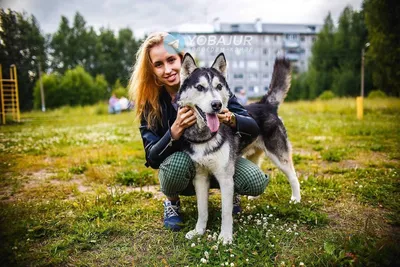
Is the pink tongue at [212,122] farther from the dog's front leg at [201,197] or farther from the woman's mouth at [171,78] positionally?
the woman's mouth at [171,78]

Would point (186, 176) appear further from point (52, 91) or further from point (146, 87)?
point (52, 91)

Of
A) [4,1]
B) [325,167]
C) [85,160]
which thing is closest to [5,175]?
[85,160]

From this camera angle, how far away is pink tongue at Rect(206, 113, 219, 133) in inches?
92.1

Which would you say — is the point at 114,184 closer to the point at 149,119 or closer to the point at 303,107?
the point at 149,119

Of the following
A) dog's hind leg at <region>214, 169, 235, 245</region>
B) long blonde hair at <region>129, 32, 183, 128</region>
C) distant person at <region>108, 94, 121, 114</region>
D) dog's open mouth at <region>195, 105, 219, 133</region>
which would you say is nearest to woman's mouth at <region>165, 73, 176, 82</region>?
long blonde hair at <region>129, 32, 183, 128</region>

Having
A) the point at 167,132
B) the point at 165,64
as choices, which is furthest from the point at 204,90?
the point at 165,64

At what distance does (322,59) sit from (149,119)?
34.6 meters

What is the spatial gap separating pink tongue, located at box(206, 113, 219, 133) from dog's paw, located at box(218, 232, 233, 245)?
3.12 ft

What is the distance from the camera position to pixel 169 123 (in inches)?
116

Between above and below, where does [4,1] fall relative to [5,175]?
above

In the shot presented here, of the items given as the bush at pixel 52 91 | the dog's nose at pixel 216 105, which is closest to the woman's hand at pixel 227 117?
the dog's nose at pixel 216 105

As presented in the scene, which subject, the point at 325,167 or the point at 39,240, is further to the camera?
the point at 325,167

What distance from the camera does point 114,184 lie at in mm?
4254

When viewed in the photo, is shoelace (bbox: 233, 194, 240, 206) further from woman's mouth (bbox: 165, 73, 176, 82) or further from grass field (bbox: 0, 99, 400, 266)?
woman's mouth (bbox: 165, 73, 176, 82)
